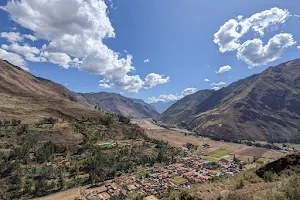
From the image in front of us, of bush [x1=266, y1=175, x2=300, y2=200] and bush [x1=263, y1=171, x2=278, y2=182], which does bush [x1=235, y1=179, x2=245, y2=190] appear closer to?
bush [x1=263, y1=171, x2=278, y2=182]

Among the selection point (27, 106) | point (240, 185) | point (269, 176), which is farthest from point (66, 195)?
point (27, 106)

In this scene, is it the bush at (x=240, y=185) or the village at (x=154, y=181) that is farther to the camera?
the village at (x=154, y=181)

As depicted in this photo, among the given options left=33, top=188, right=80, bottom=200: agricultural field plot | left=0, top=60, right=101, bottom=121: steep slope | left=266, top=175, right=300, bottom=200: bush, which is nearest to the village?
left=33, top=188, right=80, bottom=200: agricultural field plot

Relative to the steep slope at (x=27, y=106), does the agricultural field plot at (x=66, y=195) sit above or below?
below

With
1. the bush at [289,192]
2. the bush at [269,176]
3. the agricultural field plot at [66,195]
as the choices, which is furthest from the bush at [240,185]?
the agricultural field plot at [66,195]

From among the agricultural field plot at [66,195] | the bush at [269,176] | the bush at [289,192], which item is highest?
the bush at [289,192]

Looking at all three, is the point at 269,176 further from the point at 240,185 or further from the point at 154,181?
the point at 154,181

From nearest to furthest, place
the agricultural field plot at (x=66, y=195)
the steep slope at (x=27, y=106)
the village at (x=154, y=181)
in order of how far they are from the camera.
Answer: the agricultural field plot at (x=66, y=195), the village at (x=154, y=181), the steep slope at (x=27, y=106)

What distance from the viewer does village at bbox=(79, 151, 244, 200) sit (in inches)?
2211

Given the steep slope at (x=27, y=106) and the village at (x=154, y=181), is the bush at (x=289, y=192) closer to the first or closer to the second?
the village at (x=154, y=181)

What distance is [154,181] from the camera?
66188 mm

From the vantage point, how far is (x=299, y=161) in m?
15.6

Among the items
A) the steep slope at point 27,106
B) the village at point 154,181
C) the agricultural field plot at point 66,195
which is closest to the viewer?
the agricultural field plot at point 66,195

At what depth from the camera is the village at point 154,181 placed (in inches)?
2211
